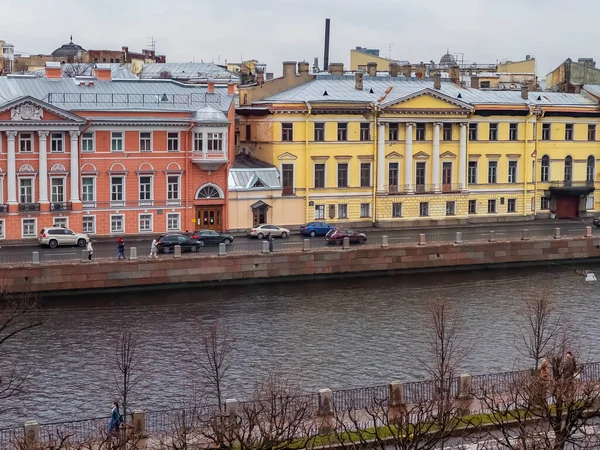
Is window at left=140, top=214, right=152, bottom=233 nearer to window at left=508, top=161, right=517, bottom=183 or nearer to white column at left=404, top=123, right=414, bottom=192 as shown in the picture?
white column at left=404, top=123, right=414, bottom=192

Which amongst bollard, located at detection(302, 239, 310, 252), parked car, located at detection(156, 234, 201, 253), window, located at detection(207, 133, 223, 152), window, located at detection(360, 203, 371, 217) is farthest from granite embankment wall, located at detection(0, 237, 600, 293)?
window, located at detection(360, 203, 371, 217)

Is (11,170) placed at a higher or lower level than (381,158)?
lower

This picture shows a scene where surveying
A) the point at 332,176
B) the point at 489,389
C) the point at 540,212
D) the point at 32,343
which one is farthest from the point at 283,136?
the point at 489,389

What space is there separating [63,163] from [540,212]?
23.4 m

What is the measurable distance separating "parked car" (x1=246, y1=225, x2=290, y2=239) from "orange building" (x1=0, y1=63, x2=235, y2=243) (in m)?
1.69

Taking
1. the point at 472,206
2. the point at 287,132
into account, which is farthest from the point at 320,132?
the point at 472,206

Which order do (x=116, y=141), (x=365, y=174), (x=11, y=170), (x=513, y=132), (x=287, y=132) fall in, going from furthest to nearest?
(x=513, y=132), (x=365, y=174), (x=287, y=132), (x=116, y=141), (x=11, y=170)

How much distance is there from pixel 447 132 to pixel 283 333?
72.0 ft

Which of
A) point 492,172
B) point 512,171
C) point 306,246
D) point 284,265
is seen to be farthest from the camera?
point 512,171

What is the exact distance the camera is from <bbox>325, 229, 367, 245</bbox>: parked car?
4447 centimetres

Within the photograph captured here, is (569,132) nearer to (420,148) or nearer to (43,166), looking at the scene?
(420,148)

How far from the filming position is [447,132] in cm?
5272

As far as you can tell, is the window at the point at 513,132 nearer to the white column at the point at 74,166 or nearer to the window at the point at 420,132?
the window at the point at 420,132

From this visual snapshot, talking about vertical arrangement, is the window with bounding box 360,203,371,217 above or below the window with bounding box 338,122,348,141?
below
